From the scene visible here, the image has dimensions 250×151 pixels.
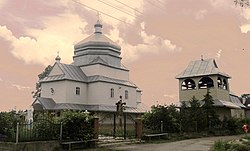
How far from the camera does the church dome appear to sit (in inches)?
1829

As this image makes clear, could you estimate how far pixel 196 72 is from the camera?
36656 mm

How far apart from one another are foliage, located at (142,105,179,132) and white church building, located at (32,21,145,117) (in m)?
16.7

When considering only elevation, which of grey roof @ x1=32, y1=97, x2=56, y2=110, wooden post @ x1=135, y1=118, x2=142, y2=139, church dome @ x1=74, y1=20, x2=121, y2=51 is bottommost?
wooden post @ x1=135, y1=118, x2=142, y2=139

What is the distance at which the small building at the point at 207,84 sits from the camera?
34.9 meters

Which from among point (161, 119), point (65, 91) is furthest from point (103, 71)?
point (161, 119)

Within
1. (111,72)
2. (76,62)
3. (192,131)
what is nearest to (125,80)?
(111,72)

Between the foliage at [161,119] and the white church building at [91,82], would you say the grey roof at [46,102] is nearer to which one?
the white church building at [91,82]

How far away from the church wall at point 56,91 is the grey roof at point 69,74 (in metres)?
0.64

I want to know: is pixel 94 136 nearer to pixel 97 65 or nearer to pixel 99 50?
pixel 97 65

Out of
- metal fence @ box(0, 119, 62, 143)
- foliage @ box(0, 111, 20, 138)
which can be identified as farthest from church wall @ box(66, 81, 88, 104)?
metal fence @ box(0, 119, 62, 143)

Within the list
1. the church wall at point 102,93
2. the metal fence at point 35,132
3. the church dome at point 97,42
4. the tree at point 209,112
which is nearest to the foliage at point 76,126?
the metal fence at point 35,132

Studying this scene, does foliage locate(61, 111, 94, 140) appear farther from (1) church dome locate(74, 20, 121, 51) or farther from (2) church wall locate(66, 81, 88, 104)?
(1) church dome locate(74, 20, 121, 51)

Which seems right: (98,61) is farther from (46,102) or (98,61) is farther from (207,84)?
(207,84)

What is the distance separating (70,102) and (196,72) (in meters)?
15.9
